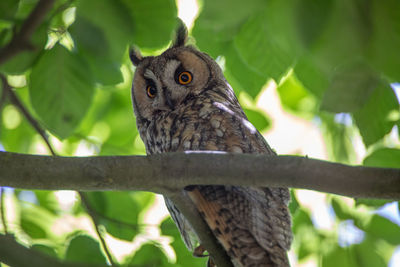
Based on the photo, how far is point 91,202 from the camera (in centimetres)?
239

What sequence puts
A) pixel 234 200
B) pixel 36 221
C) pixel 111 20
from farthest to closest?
pixel 36 221 < pixel 234 200 < pixel 111 20

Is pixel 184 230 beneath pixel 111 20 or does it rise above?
above

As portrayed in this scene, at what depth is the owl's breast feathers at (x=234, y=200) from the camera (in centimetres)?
202

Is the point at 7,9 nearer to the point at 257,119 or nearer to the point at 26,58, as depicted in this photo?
the point at 26,58

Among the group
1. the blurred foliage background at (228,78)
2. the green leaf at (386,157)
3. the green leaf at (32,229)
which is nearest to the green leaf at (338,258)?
the blurred foliage background at (228,78)

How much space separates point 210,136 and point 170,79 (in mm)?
680

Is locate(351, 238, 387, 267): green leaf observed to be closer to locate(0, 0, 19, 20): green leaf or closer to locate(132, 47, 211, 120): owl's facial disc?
locate(132, 47, 211, 120): owl's facial disc

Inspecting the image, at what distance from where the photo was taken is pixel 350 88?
106 cm

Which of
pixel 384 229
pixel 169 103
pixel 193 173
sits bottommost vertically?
pixel 193 173

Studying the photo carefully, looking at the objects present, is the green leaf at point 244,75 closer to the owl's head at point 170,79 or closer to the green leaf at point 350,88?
the owl's head at point 170,79

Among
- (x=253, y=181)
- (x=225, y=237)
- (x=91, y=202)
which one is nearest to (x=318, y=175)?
(x=253, y=181)

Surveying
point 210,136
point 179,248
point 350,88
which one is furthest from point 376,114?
point 179,248

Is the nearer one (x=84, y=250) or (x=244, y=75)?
(x=84, y=250)

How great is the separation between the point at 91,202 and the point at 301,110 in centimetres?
199
